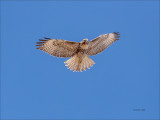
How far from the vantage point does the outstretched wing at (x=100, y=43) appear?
11336mm

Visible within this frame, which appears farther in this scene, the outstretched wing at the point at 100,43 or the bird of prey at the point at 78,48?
the outstretched wing at the point at 100,43

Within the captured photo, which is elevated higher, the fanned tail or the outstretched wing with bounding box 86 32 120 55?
the outstretched wing with bounding box 86 32 120 55

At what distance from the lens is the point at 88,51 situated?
449 inches

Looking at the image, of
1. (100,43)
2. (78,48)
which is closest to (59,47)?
(78,48)

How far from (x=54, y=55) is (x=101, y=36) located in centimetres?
193

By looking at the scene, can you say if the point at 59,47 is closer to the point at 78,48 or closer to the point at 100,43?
the point at 78,48

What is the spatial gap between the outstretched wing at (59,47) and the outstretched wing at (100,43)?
66 cm

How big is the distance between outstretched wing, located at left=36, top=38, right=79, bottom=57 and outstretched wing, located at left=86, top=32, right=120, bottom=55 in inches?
25.9

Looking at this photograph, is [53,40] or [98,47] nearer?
[53,40]

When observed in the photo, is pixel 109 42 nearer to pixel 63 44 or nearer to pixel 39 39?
pixel 63 44

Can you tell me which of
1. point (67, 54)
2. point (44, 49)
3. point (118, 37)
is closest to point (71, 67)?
point (67, 54)

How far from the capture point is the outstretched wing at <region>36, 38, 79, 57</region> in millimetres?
10688

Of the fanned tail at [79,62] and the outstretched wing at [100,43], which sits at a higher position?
the outstretched wing at [100,43]

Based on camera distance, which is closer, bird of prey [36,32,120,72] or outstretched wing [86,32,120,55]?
bird of prey [36,32,120,72]
